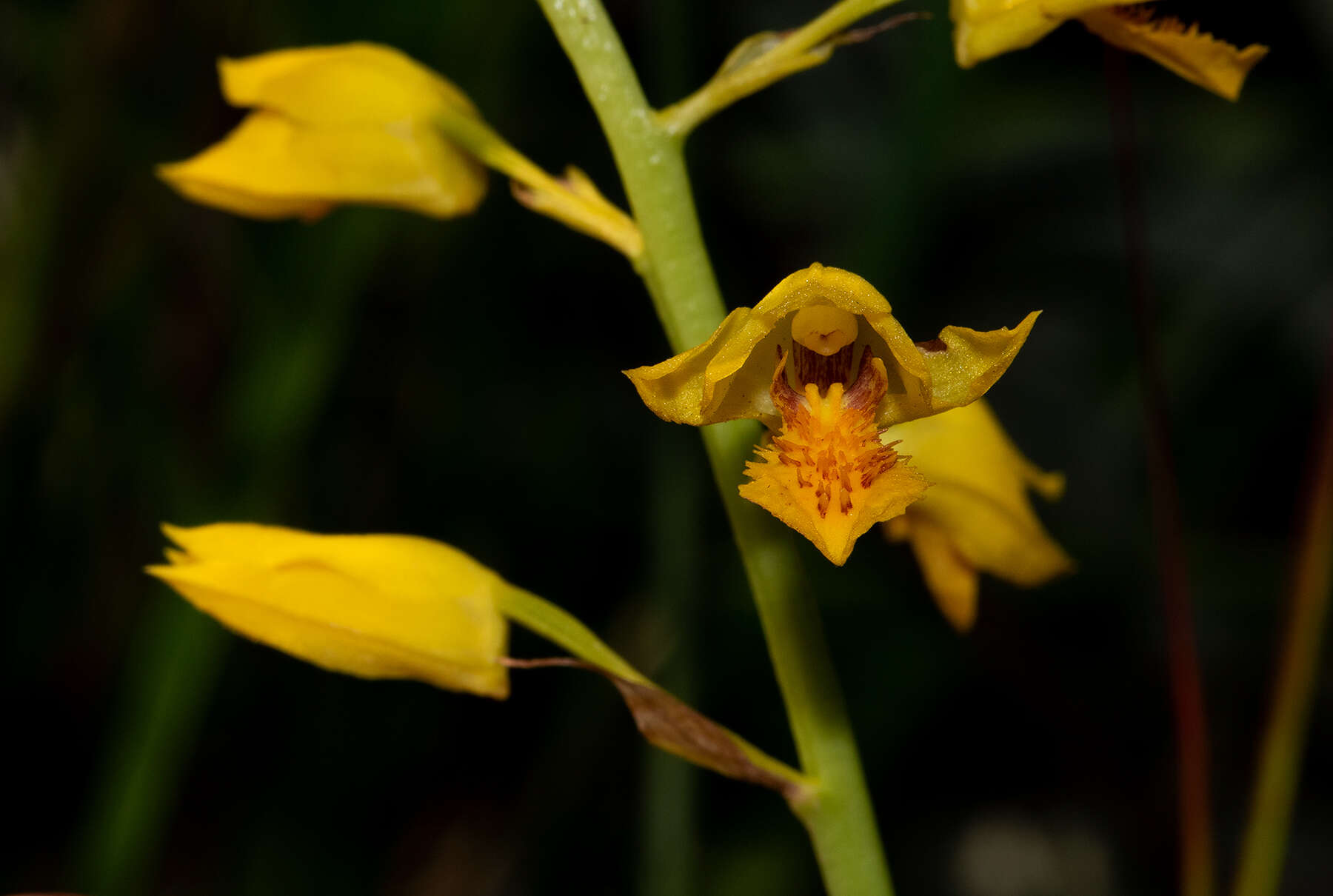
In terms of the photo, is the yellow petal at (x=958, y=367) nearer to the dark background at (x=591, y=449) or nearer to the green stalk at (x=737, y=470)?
the green stalk at (x=737, y=470)

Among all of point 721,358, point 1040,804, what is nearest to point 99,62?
point 721,358

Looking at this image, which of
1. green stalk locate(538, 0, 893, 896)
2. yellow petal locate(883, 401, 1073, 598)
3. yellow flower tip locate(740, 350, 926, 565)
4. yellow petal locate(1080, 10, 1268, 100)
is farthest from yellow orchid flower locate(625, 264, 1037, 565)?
yellow petal locate(1080, 10, 1268, 100)

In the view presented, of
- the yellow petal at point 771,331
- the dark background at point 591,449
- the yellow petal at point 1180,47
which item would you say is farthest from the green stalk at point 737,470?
the dark background at point 591,449

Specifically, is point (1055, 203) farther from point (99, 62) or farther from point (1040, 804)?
point (99, 62)

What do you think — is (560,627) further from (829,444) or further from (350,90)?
(350,90)

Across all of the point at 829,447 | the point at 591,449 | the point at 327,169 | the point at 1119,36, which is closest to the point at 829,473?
the point at 829,447

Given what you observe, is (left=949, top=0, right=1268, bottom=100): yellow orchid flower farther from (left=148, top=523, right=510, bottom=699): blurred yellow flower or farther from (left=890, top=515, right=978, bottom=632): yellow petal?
(left=148, top=523, right=510, bottom=699): blurred yellow flower
